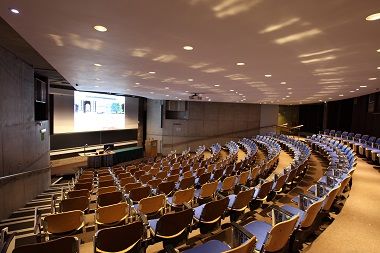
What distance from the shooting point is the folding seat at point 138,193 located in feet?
15.0

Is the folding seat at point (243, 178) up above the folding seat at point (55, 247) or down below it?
below

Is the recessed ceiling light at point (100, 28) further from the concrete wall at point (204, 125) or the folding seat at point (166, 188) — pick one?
the concrete wall at point (204, 125)

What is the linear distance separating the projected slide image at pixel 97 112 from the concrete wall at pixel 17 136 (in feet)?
18.4

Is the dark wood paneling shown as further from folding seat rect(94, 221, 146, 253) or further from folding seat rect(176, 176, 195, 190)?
folding seat rect(94, 221, 146, 253)

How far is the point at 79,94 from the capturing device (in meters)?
14.0

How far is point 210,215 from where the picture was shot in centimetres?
332

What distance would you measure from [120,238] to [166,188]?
102 inches

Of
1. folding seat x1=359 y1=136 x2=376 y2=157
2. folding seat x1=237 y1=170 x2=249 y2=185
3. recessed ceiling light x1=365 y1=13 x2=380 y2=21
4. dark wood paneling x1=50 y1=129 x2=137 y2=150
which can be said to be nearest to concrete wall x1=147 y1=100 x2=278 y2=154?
dark wood paneling x1=50 y1=129 x2=137 y2=150

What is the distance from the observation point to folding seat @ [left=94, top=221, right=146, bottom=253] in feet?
8.18

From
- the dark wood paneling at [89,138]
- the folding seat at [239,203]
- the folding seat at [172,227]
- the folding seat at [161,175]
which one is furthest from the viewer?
the dark wood paneling at [89,138]

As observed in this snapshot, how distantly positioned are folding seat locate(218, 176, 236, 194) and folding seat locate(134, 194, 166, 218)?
5.25ft

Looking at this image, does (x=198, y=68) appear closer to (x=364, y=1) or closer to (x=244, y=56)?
(x=244, y=56)

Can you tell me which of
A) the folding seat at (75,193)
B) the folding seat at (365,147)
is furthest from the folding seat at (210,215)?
the folding seat at (365,147)

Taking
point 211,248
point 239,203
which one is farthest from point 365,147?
point 211,248
